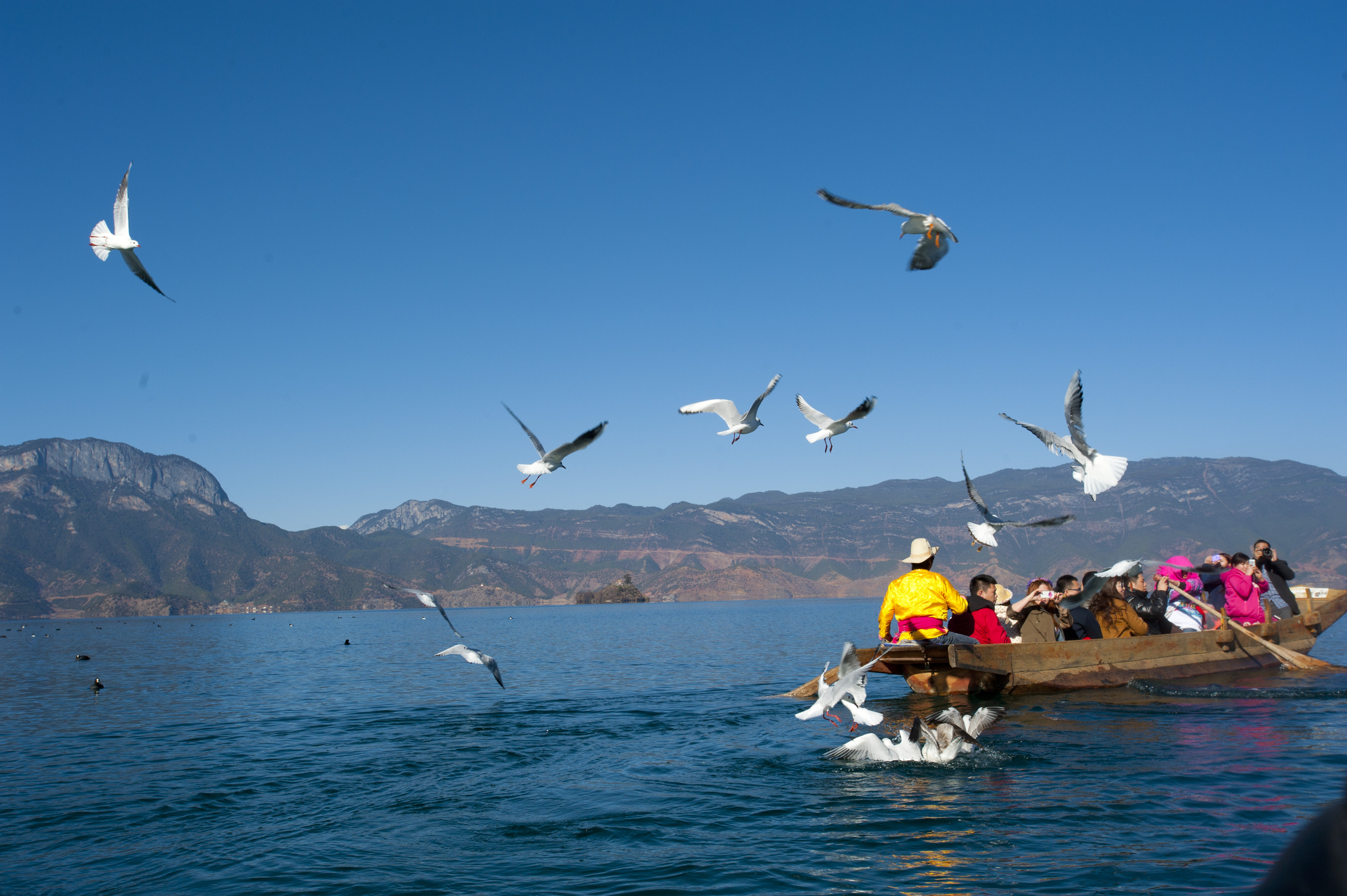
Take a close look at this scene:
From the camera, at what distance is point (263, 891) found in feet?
31.3

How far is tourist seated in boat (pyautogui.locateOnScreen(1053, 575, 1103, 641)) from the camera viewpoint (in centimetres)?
2042

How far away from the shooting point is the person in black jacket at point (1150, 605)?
21453mm

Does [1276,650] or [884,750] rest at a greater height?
[1276,650]

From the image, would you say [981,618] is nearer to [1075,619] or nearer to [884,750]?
[1075,619]

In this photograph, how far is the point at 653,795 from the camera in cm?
1292

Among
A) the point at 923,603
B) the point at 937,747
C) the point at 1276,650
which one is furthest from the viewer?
the point at 1276,650

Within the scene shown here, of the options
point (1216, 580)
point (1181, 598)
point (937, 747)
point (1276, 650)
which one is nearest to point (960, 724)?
point (937, 747)

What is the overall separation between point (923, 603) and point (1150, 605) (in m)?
8.75

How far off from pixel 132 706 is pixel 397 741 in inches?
560

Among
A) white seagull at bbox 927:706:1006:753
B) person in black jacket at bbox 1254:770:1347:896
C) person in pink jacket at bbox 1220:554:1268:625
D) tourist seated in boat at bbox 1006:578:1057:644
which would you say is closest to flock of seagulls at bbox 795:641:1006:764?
white seagull at bbox 927:706:1006:753

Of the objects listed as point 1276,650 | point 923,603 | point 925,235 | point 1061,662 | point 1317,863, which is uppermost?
point 925,235

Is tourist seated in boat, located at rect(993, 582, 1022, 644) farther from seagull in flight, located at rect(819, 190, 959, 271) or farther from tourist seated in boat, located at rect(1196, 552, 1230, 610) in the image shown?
seagull in flight, located at rect(819, 190, 959, 271)

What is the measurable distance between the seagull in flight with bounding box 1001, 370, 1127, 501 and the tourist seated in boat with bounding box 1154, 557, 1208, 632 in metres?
8.59

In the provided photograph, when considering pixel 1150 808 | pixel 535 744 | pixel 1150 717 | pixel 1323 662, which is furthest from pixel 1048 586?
pixel 535 744
